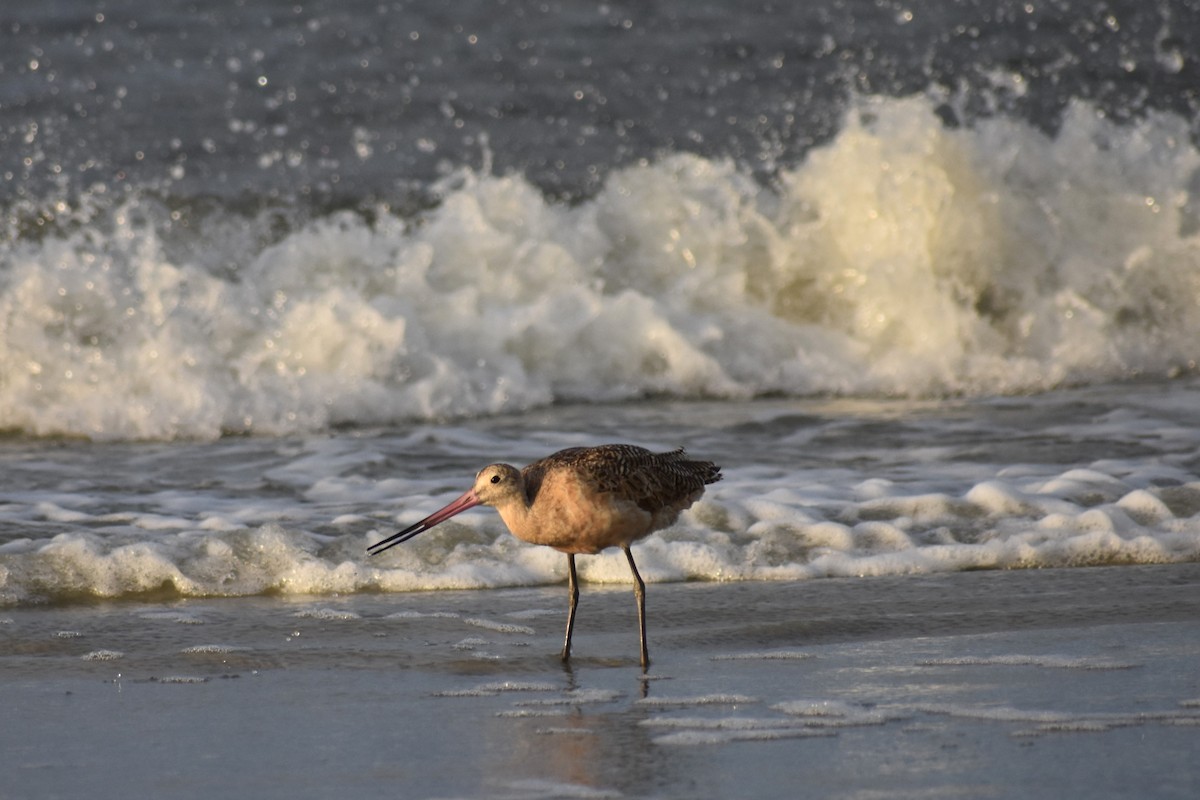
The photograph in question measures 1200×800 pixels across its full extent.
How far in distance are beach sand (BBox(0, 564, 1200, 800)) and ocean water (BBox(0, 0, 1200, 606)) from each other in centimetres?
38

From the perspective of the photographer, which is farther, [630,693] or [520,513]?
[520,513]

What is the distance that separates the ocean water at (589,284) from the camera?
6.29 metres

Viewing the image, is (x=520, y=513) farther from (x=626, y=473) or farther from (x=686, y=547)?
(x=686, y=547)

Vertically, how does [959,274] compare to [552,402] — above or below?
above

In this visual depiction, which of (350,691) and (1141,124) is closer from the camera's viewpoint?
(350,691)

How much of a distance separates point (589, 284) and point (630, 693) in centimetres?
622

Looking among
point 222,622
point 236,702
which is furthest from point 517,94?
point 236,702

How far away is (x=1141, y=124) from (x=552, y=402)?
516cm

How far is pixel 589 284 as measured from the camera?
34.2ft

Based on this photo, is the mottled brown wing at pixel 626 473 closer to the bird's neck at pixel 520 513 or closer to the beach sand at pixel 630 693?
the bird's neck at pixel 520 513

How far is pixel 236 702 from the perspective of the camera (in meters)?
4.34

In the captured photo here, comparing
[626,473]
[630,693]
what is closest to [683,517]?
[626,473]

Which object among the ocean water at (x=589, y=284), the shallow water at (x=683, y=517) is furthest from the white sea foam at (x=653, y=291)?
the shallow water at (x=683, y=517)

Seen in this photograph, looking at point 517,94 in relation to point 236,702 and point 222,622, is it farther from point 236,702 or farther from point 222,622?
point 236,702
